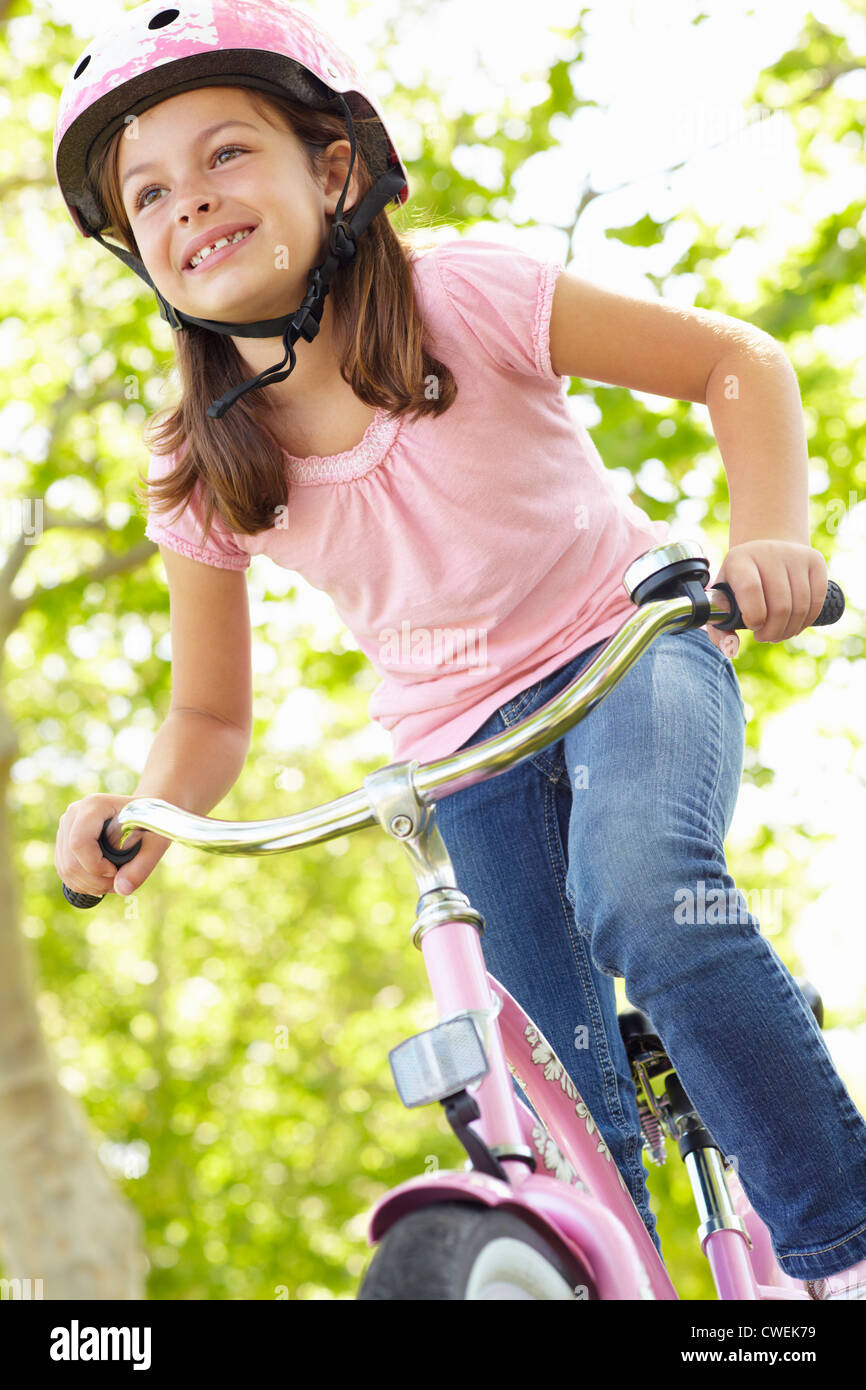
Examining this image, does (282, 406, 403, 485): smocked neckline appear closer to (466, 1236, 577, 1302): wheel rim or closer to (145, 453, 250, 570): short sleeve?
(145, 453, 250, 570): short sleeve

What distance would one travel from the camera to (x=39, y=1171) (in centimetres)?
764

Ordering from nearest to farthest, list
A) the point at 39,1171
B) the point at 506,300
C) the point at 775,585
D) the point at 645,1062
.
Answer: the point at 775,585
the point at 506,300
the point at 645,1062
the point at 39,1171

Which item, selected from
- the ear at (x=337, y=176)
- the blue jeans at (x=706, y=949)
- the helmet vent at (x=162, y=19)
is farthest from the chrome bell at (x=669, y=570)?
the helmet vent at (x=162, y=19)

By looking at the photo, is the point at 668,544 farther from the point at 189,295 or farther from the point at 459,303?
the point at 189,295

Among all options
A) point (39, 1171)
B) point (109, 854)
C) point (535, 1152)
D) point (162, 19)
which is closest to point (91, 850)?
point (109, 854)

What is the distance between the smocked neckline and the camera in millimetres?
2338

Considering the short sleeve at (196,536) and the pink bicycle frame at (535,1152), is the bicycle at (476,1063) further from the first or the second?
the short sleeve at (196,536)

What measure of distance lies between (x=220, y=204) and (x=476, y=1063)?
1.54m

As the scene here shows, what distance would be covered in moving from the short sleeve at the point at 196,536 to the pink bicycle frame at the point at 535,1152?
1.01 metres

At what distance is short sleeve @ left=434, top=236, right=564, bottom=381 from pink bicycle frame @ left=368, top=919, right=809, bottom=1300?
1048mm

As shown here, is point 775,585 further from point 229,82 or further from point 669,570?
point 229,82

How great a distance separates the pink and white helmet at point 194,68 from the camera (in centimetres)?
231
